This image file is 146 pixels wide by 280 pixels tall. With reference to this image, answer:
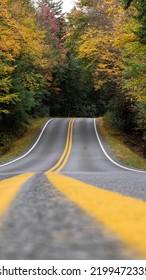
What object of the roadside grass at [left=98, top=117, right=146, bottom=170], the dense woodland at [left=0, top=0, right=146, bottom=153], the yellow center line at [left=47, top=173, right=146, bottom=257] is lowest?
the roadside grass at [left=98, top=117, right=146, bottom=170]

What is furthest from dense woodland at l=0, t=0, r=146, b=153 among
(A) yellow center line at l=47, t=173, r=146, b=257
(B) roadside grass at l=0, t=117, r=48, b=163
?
(A) yellow center line at l=47, t=173, r=146, b=257

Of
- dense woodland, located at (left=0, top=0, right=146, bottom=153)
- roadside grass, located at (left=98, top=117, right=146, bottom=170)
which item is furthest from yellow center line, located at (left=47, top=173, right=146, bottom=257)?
roadside grass, located at (left=98, top=117, right=146, bottom=170)

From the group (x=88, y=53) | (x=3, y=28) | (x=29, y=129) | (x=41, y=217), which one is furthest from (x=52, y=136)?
(x=41, y=217)

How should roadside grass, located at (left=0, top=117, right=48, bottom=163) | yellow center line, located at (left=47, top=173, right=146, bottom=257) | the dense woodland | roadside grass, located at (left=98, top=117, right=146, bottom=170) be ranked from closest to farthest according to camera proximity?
yellow center line, located at (left=47, top=173, right=146, bottom=257), roadside grass, located at (left=98, top=117, right=146, bottom=170), the dense woodland, roadside grass, located at (left=0, top=117, right=48, bottom=163)

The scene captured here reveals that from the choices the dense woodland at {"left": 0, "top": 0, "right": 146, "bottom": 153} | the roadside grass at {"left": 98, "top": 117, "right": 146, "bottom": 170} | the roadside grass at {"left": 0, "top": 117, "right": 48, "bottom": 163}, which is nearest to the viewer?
the roadside grass at {"left": 98, "top": 117, "right": 146, "bottom": 170}

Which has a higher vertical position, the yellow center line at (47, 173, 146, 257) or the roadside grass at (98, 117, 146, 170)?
the yellow center line at (47, 173, 146, 257)

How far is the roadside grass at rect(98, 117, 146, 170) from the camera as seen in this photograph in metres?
21.9

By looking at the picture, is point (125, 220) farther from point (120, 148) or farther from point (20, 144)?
point (20, 144)

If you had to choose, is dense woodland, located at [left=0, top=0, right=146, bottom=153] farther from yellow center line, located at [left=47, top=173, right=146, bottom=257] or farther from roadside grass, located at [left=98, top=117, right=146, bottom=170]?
yellow center line, located at [left=47, top=173, right=146, bottom=257]

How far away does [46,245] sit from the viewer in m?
1.01

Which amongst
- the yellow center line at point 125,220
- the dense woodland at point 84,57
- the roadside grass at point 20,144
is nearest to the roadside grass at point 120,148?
the dense woodland at point 84,57

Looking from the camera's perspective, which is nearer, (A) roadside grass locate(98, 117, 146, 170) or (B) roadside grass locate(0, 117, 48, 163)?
(A) roadside grass locate(98, 117, 146, 170)
